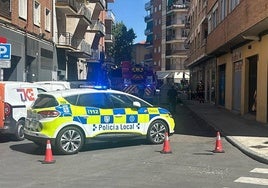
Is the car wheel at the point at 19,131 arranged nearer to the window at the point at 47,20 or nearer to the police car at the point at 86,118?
the police car at the point at 86,118

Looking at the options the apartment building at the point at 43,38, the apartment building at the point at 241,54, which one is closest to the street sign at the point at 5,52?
the apartment building at the point at 43,38

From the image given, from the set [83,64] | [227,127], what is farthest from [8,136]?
[83,64]

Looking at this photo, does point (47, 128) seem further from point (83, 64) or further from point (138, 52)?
point (138, 52)

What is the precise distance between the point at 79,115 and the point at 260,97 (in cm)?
1020

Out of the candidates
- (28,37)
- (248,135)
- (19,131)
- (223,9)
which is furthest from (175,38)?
(19,131)

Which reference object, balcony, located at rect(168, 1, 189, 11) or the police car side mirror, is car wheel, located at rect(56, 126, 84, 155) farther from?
balcony, located at rect(168, 1, 189, 11)

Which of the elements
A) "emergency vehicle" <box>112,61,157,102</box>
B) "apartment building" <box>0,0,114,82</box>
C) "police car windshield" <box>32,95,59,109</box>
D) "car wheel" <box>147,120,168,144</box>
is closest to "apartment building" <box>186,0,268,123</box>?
"emergency vehicle" <box>112,61,157,102</box>

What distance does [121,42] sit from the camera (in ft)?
309

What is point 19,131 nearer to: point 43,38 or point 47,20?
point 43,38

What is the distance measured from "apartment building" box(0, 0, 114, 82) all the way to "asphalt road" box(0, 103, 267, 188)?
601cm

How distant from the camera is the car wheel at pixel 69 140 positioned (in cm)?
1155

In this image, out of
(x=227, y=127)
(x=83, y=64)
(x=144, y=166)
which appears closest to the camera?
(x=144, y=166)

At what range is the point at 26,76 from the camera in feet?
93.4

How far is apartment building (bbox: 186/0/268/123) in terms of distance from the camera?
61.9ft
